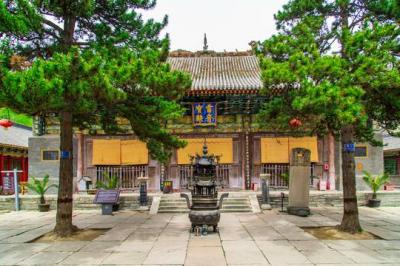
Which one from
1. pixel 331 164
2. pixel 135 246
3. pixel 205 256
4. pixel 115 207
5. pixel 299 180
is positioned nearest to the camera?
pixel 205 256

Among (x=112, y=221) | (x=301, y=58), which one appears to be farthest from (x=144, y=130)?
(x=301, y=58)

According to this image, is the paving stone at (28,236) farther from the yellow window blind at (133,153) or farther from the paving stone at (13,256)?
the yellow window blind at (133,153)

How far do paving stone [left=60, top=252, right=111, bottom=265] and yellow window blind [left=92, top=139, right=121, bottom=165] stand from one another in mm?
A: 8260

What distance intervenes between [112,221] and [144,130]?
3365 mm

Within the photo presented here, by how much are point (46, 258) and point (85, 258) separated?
72 cm

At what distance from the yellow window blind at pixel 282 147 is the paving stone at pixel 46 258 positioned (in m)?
9.59

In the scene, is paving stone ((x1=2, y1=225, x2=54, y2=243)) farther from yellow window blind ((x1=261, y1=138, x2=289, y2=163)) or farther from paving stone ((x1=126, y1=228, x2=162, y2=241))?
yellow window blind ((x1=261, y1=138, x2=289, y2=163))

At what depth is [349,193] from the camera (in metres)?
8.24

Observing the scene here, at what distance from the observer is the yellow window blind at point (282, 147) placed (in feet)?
47.9

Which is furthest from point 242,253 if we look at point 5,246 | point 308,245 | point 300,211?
point 5,246

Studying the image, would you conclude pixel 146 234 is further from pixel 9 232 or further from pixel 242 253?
pixel 9 232

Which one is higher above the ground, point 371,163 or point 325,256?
point 371,163

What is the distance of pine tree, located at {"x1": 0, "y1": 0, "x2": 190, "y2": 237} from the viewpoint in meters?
6.29

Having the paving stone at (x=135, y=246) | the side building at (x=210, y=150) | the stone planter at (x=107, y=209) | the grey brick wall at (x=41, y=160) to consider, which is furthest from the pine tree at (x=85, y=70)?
the grey brick wall at (x=41, y=160)
